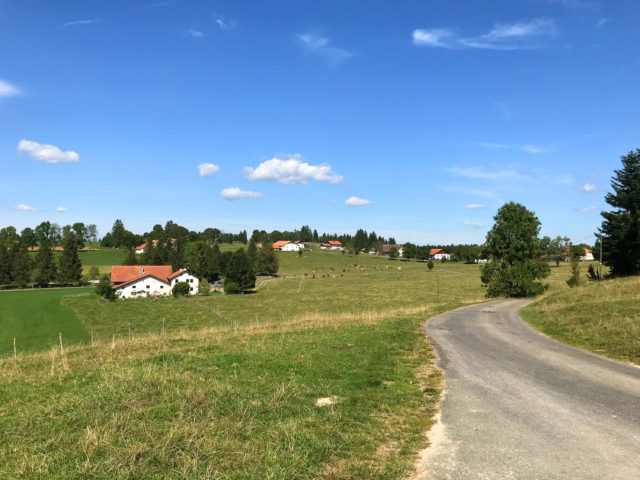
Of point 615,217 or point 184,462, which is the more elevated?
point 615,217

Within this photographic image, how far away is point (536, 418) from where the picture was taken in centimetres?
775

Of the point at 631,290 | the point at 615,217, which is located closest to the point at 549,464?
the point at 631,290

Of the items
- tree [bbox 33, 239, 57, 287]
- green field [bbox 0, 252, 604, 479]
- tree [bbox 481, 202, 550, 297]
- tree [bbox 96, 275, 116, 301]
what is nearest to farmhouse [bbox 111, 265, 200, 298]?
tree [bbox 96, 275, 116, 301]

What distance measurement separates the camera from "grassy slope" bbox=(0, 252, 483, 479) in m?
5.75

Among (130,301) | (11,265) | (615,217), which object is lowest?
(130,301)

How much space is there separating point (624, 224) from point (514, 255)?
13960 mm

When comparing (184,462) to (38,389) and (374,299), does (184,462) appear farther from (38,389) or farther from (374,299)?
(374,299)

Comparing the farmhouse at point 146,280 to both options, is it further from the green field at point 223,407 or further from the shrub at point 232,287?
the green field at point 223,407

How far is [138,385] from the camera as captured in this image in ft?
31.0

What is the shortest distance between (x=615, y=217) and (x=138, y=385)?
61.7 meters

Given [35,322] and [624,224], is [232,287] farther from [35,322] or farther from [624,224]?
[624,224]

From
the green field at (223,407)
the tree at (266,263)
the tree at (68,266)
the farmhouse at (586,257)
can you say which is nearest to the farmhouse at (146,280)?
the tree at (68,266)

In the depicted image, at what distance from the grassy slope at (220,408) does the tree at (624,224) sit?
46161mm

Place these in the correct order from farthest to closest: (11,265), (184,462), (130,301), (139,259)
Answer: (139,259), (11,265), (130,301), (184,462)
